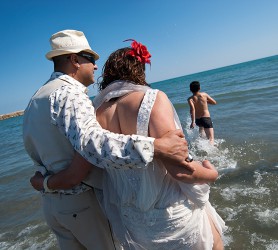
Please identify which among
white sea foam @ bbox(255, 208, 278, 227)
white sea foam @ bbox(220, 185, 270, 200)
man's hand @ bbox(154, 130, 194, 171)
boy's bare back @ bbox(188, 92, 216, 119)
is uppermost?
man's hand @ bbox(154, 130, 194, 171)

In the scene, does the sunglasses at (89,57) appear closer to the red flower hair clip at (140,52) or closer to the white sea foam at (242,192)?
the red flower hair clip at (140,52)

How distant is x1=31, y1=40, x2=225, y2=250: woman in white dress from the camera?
1744mm

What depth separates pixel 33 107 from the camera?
199cm

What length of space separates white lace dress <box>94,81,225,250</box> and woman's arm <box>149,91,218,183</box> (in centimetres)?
7

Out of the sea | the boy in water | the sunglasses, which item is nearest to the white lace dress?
the sunglasses

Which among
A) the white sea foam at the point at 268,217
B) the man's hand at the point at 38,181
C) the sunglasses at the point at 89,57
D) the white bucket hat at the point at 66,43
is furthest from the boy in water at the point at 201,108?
the man's hand at the point at 38,181

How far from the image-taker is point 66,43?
208 cm

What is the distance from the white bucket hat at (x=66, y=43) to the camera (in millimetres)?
2066

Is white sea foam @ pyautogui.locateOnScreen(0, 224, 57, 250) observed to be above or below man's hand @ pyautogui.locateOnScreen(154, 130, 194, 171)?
below

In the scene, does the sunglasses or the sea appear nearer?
the sunglasses

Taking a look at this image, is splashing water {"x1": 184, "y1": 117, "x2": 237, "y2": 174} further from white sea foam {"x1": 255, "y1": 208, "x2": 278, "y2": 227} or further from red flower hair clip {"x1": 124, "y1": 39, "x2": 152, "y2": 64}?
red flower hair clip {"x1": 124, "y1": 39, "x2": 152, "y2": 64}

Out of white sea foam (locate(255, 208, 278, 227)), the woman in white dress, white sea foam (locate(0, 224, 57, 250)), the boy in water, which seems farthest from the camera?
the boy in water

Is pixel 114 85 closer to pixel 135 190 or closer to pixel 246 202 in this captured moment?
pixel 135 190

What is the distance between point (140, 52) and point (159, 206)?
107cm
